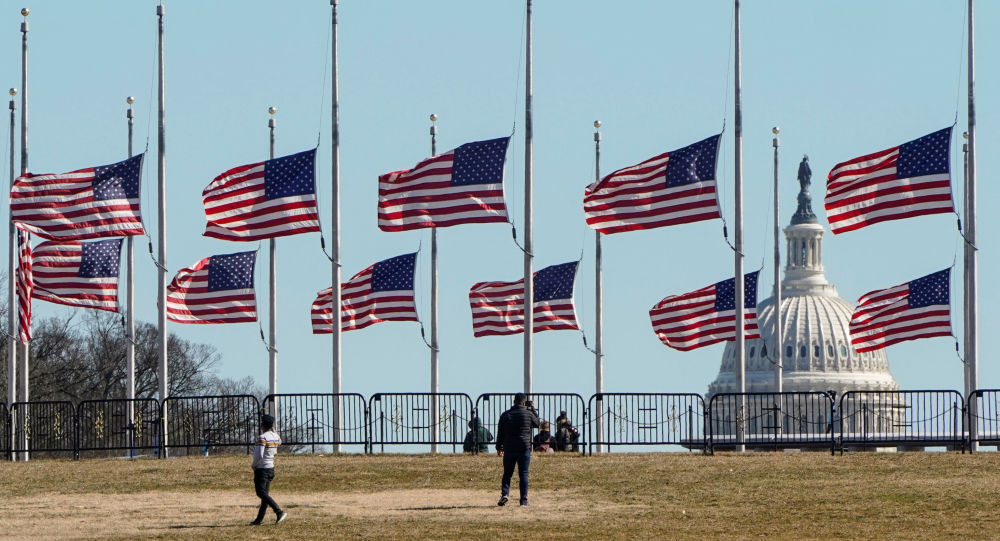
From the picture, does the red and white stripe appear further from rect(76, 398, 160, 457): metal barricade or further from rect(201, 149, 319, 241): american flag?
rect(76, 398, 160, 457): metal barricade

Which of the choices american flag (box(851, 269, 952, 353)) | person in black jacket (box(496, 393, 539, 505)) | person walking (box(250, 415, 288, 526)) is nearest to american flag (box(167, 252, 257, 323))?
american flag (box(851, 269, 952, 353))

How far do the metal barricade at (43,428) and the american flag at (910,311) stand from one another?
18.8 metres

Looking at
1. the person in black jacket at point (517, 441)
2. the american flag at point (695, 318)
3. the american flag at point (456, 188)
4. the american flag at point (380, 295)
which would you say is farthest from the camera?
the american flag at point (695, 318)

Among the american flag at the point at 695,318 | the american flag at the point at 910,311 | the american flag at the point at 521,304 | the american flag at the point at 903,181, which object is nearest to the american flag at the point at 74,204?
the american flag at the point at 521,304

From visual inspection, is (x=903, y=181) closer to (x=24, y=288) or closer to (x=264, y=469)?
(x=264, y=469)

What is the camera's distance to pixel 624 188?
43.2 m

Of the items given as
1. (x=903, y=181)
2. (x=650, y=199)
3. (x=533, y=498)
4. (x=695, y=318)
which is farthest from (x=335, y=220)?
(x=533, y=498)

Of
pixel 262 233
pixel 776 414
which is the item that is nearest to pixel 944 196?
pixel 776 414

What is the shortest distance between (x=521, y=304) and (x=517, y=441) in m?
23.8

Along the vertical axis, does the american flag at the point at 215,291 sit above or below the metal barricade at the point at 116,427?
above

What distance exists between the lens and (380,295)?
168ft

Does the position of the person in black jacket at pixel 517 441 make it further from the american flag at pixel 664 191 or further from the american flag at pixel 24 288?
the american flag at pixel 24 288

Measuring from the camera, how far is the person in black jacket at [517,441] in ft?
95.7

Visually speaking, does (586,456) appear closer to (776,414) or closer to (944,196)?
(776,414)
